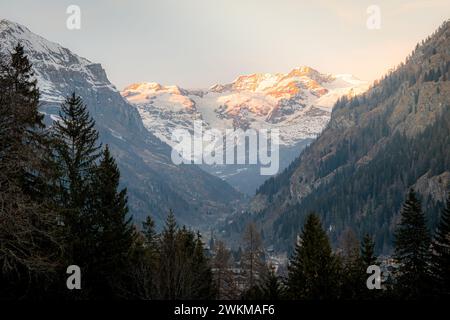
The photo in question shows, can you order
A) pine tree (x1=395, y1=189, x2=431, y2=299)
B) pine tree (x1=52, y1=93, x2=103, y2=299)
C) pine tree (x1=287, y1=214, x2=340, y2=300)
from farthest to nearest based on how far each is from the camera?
pine tree (x1=395, y1=189, x2=431, y2=299) < pine tree (x1=287, y1=214, x2=340, y2=300) < pine tree (x1=52, y1=93, x2=103, y2=299)

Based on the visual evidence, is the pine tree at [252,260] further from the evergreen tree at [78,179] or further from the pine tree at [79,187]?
the evergreen tree at [78,179]

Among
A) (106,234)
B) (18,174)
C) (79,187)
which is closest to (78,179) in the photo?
(79,187)

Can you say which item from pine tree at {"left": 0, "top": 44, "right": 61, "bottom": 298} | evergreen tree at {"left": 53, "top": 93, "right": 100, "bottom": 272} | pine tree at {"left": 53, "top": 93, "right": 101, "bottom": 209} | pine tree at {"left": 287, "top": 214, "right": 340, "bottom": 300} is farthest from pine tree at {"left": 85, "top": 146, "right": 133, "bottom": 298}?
pine tree at {"left": 287, "top": 214, "right": 340, "bottom": 300}

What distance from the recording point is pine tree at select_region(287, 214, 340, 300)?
46.1 meters

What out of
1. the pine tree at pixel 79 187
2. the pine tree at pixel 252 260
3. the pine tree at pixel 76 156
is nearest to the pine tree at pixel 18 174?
the pine tree at pixel 79 187

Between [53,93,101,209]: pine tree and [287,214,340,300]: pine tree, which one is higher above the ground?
[53,93,101,209]: pine tree

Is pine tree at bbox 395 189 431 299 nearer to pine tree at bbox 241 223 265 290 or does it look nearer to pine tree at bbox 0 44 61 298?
pine tree at bbox 241 223 265 290

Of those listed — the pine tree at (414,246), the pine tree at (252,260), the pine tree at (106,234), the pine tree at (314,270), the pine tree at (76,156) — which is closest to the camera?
the pine tree at (106,234)

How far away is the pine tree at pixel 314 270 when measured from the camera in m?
46.1

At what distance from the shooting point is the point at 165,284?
31.2m

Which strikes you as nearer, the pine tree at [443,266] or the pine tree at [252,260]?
the pine tree at [443,266]

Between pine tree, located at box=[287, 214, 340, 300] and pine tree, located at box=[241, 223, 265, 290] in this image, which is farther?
pine tree, located at box=[241, 223, 265, 290]

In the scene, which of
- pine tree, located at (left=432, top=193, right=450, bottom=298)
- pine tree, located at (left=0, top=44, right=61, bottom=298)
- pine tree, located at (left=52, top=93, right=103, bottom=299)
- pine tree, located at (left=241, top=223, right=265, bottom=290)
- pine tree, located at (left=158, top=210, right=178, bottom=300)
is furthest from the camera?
pine tree, located at (left=241, top=223, right=265, bottom=290)

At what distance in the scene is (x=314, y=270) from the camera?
4738 cm
